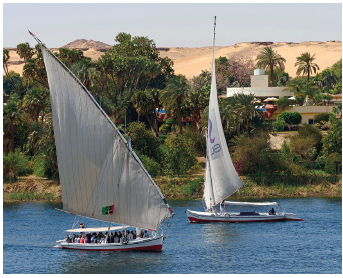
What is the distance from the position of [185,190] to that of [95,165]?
119 feet

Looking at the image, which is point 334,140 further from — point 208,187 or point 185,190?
point 208,187

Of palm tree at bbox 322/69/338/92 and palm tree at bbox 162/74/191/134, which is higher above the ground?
palm tree at bbox 322/69/338/92

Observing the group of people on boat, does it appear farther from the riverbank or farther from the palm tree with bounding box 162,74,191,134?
the palm tree with bounding box 162,74,191,134

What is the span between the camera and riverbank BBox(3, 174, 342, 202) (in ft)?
237

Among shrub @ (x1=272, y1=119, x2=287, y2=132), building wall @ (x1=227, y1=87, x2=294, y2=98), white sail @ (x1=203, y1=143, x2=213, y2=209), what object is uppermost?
building wall @ (x1=227, y1=87, x2=294, y2=98)

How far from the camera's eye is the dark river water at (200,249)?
122 ft

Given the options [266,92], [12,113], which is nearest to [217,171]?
[12,113]

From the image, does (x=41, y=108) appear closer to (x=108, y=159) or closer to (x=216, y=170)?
(x=216, y=170)

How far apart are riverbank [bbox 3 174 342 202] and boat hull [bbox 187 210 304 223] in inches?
538

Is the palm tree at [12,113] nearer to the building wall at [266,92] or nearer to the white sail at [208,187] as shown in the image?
the white sail at [208,187]

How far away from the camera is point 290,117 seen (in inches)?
3905

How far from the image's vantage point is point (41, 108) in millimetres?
86250

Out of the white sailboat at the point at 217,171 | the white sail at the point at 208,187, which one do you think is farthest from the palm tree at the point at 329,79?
the white sail at the point at 208,187

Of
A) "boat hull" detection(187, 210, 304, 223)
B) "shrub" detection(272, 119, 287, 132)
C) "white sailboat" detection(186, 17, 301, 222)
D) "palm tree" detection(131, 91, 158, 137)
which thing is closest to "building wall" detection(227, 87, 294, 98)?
"shrub" detection(272, 119, 287, 132)
